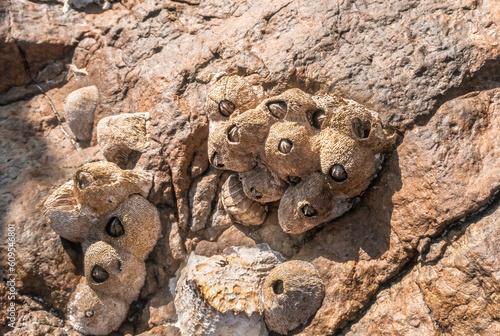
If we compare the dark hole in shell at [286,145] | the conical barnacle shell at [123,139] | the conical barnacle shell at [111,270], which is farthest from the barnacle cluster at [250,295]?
the conical barnacle shell at [123,139]

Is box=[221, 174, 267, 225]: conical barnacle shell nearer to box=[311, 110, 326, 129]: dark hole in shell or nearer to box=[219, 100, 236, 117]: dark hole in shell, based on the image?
box=[219, 100, 236, 117]: dark hole in shell

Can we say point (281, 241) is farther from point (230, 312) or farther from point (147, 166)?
point (147, 166)

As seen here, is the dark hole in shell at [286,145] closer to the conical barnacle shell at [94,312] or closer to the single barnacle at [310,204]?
the single barnacle at [310,204]

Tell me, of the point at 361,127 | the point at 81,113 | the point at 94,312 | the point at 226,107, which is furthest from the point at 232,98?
the point at 94,312

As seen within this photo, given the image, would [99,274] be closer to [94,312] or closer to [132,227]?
[94,312]

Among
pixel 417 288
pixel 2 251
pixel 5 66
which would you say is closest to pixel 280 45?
pixel 417 288

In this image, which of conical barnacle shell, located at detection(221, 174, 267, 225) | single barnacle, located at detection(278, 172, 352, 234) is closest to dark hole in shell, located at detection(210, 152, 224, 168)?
conical barnacle shell, located at detection(221, 174, 267, 225)
